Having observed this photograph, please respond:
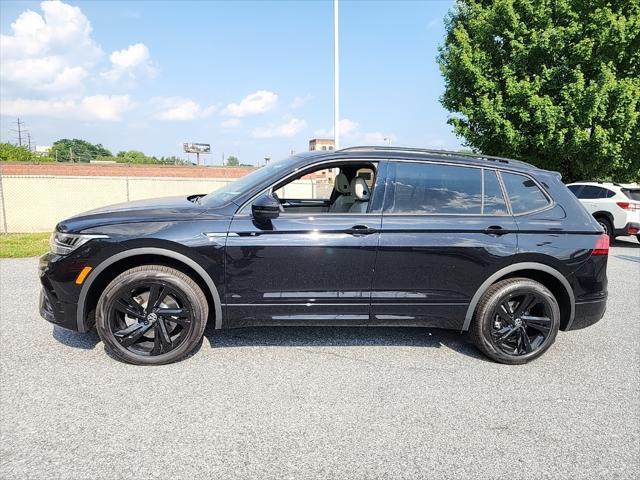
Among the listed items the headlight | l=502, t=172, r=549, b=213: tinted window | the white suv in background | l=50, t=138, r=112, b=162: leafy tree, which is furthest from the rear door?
l=50, t=138, r=112, b=162: leafy tree

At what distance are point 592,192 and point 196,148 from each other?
60459mm

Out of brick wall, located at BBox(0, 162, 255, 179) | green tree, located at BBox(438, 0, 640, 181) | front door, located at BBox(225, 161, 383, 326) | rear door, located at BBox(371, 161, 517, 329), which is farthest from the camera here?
brick wall, located at BBox(0, 162, 255, 179)

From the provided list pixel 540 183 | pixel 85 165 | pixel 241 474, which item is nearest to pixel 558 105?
pixel 540 183

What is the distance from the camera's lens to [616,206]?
1007 centimetres

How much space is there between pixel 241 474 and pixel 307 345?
164 cm

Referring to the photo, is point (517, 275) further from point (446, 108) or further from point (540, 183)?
point (446, 108)

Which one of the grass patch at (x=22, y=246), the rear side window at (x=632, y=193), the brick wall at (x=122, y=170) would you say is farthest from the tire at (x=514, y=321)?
the brick wall at (x=122, y=170)

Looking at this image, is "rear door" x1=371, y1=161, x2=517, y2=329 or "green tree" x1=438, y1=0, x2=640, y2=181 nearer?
"rear door" x1=371, y1=161, x2=517, y2=329

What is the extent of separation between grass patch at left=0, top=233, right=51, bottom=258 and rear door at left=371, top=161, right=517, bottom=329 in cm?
743

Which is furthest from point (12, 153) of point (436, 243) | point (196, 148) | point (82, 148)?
point (436, 243)

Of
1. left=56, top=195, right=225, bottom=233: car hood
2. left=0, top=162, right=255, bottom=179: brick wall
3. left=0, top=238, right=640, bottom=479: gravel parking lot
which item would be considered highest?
left=0, top=162, right=255, bottom=179: brick wall

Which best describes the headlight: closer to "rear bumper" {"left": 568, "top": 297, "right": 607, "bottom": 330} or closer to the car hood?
the car hood

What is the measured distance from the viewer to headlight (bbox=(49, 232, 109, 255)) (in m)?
3.11

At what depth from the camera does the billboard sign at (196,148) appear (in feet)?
211
